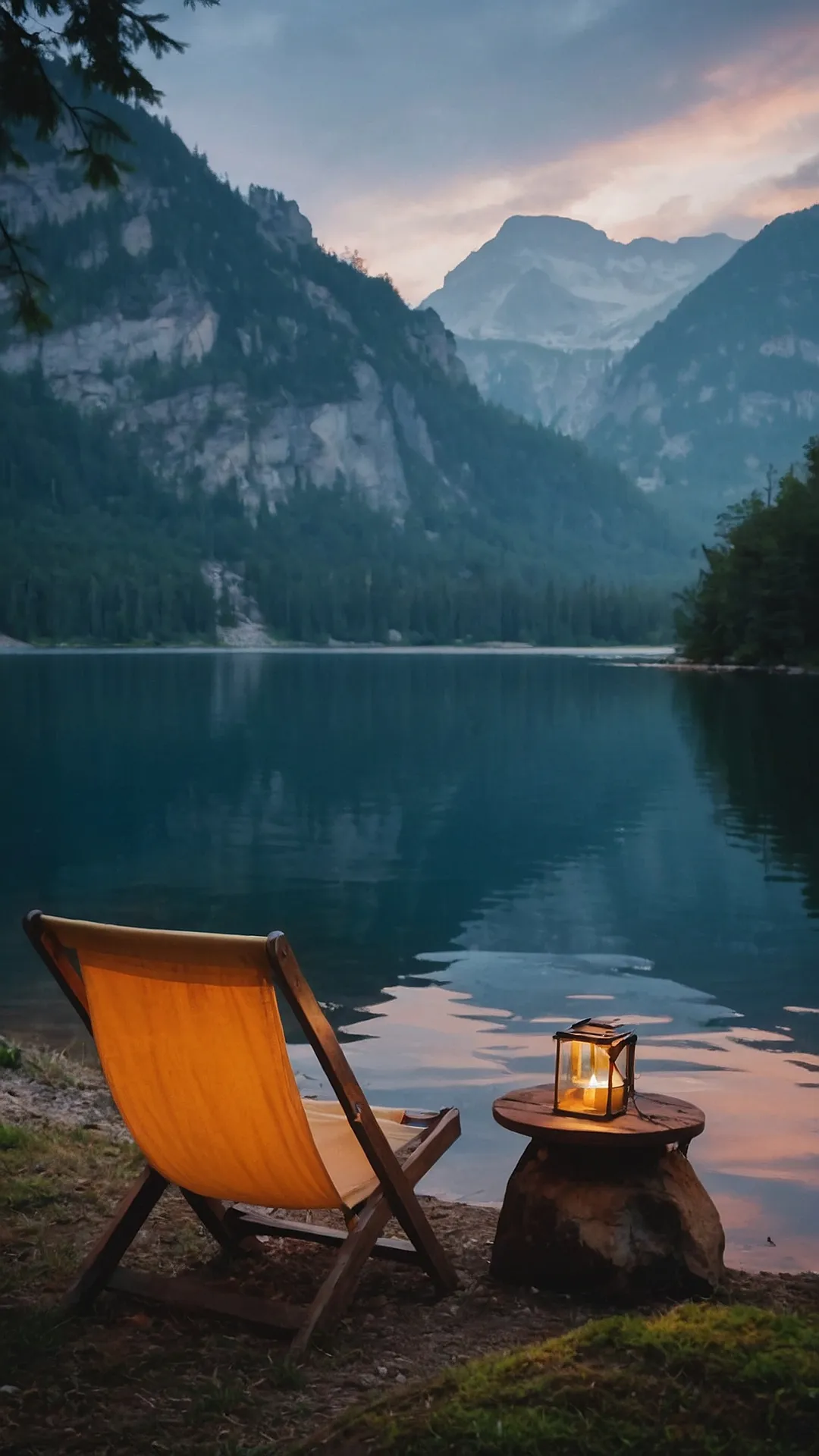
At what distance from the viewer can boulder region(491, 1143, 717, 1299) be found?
4793 mm

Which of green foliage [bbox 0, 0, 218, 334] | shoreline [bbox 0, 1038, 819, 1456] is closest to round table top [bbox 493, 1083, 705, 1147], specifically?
shoreline [bbox 0, 1038, 819, 1456]

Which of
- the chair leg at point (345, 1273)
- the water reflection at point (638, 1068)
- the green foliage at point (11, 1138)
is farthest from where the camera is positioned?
the water reflection at point (638, 1068)

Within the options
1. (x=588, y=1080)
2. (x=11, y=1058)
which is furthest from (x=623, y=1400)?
(x=11, y=1058)

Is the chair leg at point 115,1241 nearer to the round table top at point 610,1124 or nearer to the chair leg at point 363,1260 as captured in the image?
the chair leg at point 363,1260

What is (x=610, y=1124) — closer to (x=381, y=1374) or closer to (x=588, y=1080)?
(x=588, y=1080)

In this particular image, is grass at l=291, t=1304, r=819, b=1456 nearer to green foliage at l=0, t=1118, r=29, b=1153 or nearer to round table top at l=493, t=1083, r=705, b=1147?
round table top at l=493, t=1083, r=705, b=1147

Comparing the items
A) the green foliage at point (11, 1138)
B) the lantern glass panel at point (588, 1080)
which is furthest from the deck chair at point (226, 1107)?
the green foliage at point (11, 1138)

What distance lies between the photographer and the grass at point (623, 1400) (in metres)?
3.24

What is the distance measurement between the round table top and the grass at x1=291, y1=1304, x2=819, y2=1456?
3.00 ft

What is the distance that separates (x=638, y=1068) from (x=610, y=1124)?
441 cm

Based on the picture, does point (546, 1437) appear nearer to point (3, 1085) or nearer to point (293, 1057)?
point (3, 1085)

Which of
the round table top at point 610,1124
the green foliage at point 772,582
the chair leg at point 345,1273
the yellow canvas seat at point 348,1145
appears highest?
the green foliage at point 772,582

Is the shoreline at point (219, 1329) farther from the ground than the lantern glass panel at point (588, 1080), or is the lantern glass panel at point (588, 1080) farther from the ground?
the lantern glass panel at point (588, 1080)

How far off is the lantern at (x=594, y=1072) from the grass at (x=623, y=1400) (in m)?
1.14
